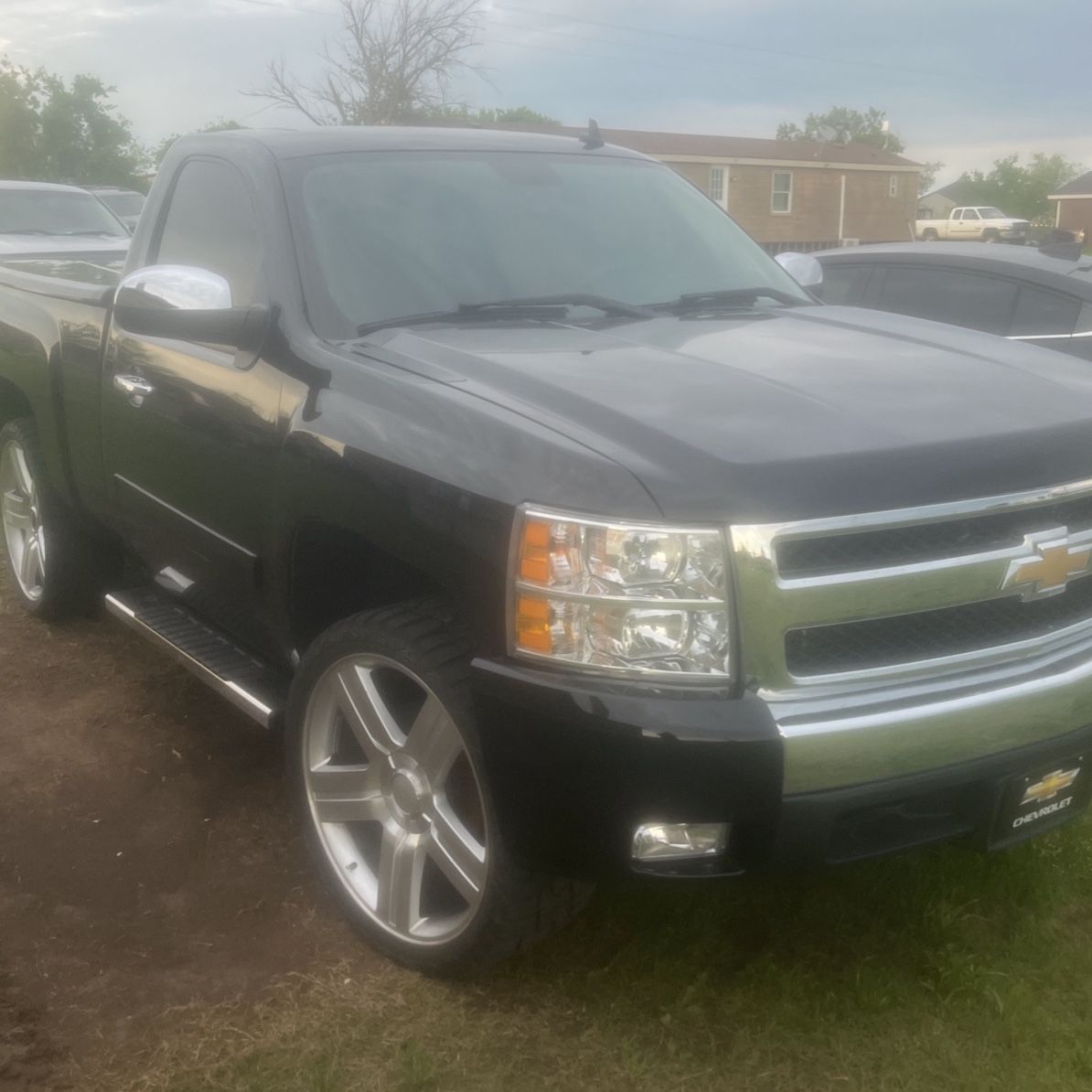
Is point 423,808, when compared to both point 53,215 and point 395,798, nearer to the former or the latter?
point 395,798

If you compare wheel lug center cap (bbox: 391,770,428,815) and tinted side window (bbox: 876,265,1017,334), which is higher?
tinted side window (bbox: 876,265,1017,334)

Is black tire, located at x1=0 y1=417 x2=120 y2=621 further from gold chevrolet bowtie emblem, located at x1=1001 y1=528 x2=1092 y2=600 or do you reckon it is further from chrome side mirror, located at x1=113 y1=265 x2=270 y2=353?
gold chevrolet bowtie emblem, located at x1=1001 y1=528 x2=1092 y2=600

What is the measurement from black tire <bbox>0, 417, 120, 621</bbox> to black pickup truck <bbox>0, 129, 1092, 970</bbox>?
1.18 m

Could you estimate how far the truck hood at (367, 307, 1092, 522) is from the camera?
2.33 meters

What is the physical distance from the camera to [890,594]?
239 centimetres

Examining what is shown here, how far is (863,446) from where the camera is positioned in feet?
7.94

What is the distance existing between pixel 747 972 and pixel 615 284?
195cm

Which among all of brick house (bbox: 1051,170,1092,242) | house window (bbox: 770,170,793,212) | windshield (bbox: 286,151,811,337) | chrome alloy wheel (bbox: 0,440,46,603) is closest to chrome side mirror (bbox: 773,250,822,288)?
windshield (bbox: 286,151,811,337)

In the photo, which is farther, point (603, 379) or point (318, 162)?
point (318, 162)

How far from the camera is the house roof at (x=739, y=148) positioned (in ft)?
142

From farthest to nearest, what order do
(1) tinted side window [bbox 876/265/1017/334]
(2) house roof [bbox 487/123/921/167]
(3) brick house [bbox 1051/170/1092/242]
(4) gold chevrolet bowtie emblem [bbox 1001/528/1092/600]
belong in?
(3) brick house [bbox 1051/170/1092/242]
(2) house roof [bbox 487/123/921/167]
(1) tinted side window [bbox 876/265/1017/334]
(4) gold chevrolet bowtie emblem [bbox 1001/528/1092/600]

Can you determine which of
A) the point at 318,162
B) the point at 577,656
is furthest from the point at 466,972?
the point at 318,162

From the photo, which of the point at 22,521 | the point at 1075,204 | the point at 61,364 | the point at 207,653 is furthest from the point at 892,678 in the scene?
the point at 1075,204

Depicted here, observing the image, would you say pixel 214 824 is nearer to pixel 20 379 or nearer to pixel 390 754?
pixel 390 754
